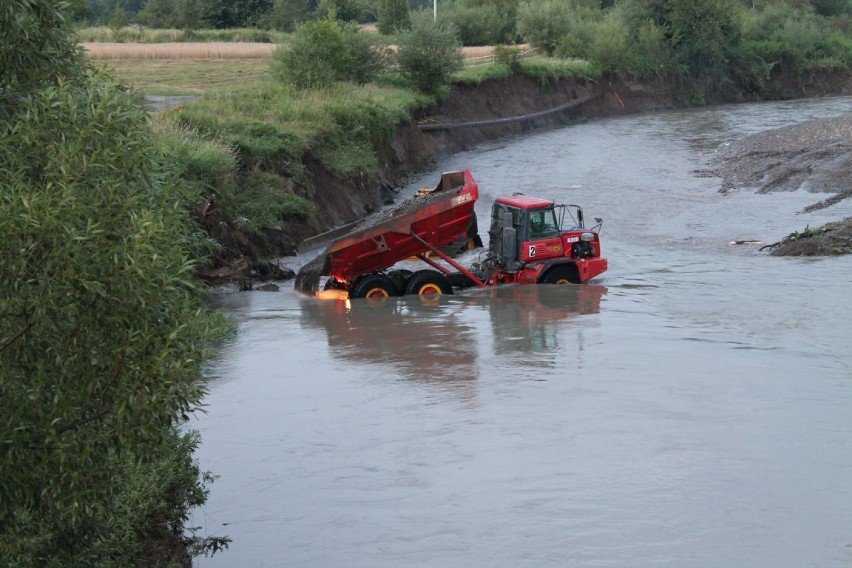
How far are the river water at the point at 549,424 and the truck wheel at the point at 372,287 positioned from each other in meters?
0.42

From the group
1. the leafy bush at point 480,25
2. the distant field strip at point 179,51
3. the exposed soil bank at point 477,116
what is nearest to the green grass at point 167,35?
the distant field strip at point 179,51

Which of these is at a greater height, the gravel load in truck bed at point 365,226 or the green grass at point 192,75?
the green grass at point 192,75

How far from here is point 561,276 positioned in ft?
72.1

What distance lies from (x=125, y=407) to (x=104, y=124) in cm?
177

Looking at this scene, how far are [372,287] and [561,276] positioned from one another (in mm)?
3735

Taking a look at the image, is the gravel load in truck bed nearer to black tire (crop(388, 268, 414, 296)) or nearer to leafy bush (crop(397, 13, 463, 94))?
black tire (crop(388, 268, 414, 296))

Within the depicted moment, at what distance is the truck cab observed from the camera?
21281mm

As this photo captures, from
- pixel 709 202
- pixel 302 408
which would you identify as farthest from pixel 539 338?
pixel 709 202

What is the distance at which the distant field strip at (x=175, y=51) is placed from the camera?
53406mm

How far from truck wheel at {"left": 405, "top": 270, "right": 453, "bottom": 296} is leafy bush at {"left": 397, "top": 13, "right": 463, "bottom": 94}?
87.2 ft

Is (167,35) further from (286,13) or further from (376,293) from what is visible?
(376,293)

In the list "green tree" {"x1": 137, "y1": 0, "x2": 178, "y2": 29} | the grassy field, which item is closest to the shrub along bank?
the grassy field

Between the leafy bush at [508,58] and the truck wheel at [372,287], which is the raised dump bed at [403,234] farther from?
the leafy bush at [508,58]

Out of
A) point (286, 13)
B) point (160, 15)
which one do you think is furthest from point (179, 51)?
point (160, 15)
